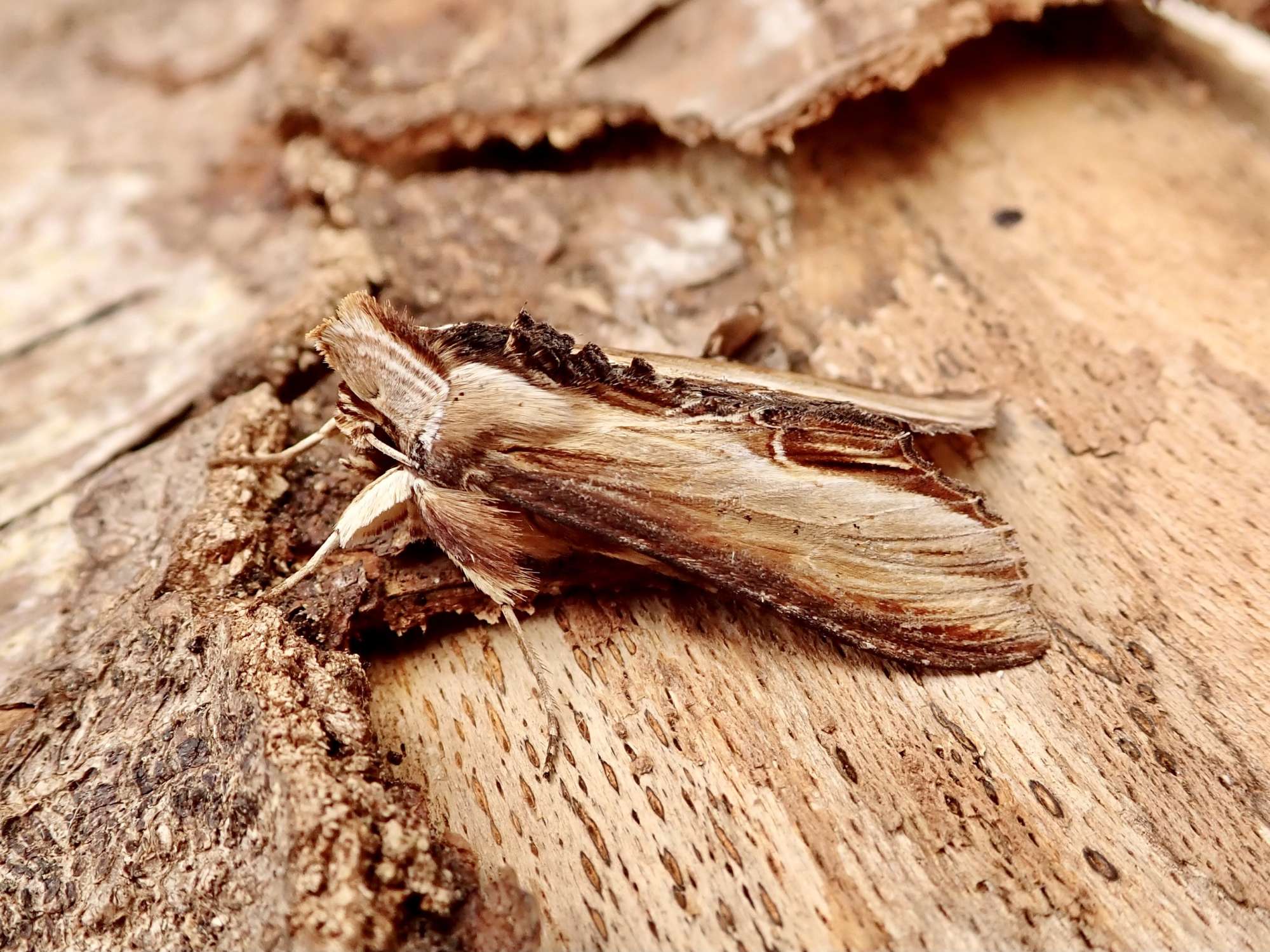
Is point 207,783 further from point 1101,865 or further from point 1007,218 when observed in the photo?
point 1007,218

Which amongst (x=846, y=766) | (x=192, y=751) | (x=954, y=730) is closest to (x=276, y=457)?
(x=192, y=751)

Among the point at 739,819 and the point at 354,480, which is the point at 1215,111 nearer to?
the point at 739,819

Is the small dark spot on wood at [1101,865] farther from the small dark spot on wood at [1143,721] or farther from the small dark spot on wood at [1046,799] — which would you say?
the small dark spot on wood at [1143,721]

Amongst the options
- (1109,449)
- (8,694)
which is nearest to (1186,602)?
(1109,449)

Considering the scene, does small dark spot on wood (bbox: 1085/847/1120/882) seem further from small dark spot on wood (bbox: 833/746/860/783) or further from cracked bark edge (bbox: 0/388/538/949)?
cracked bark edge (bbox: 0/388/538/949)

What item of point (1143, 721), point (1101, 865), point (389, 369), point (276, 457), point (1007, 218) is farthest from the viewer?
point (1007, 218)

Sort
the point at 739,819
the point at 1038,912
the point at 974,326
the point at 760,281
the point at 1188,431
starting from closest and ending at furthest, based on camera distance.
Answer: the point at 1038,912 → the point at 739,819 → the point at 1188,431 → the point at 974,326 → the point at 760,281
